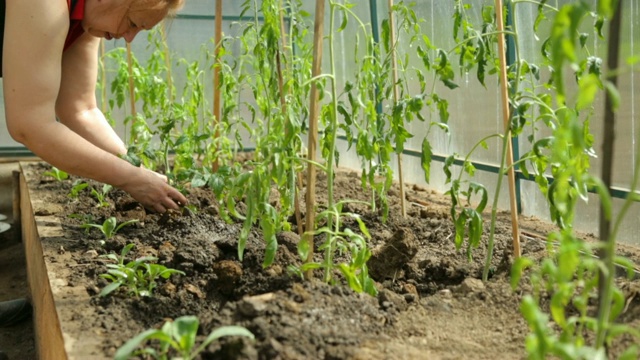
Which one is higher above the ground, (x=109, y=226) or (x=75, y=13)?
(x=75, y=13)

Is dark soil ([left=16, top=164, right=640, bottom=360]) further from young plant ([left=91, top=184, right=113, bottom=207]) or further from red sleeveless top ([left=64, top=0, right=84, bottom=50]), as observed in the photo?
red sleeveless top ([left=64, top=0, right=84, bottom=50])

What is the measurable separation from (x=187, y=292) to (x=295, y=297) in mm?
576

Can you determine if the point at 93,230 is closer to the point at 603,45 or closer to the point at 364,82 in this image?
the point at 364,82

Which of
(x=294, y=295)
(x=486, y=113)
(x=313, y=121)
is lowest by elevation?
(x=294, y=295)

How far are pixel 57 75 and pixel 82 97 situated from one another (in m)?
0.80

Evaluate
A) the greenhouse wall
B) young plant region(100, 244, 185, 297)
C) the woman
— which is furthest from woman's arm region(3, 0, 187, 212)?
the greenhouse wall

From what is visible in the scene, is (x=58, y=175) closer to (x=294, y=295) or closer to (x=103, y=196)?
(x=103, y=196)

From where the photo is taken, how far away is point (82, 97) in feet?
10.4

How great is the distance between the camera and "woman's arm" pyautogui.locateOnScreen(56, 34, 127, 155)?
3.09m

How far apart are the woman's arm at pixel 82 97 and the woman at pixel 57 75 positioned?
0.60ft

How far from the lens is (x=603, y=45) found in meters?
3.03

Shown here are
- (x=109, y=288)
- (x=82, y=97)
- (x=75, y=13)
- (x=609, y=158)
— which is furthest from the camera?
(x=82, y=97)

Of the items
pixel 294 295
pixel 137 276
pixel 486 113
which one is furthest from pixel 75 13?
pixel 486 113

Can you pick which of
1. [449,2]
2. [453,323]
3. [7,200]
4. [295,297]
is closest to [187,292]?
[295,297]
